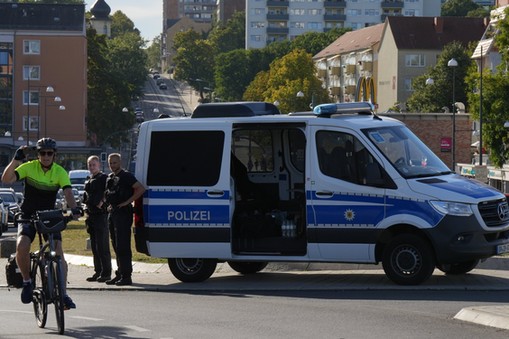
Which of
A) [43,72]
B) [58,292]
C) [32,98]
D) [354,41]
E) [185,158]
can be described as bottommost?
[58,292]

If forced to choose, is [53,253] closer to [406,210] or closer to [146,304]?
[146,304]

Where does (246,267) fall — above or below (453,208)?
below

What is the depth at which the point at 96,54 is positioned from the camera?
13288 centimetres

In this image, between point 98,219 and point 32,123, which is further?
point 32,123

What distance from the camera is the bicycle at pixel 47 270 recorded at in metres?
13.9

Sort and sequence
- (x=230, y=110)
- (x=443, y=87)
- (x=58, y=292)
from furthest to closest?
(x=443, y=87) < (x=230, y=110) < (x=58, y=292)

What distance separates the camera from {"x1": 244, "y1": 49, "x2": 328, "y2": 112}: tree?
135 m

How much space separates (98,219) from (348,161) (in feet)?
13.2

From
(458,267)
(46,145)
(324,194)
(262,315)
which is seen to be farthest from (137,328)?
(458,267)

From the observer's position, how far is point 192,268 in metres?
20.2

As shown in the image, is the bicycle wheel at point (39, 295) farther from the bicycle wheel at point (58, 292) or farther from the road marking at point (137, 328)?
the road marking at point (137, 328)

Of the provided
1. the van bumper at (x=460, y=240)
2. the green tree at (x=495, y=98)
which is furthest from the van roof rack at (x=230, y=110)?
the green tree at (x=495, y=98)

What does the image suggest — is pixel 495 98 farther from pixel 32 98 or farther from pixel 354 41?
pixel 354 41

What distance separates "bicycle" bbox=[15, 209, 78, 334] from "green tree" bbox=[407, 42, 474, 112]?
106 m
